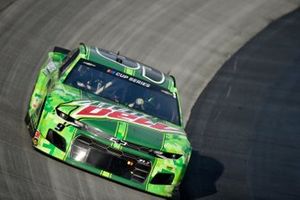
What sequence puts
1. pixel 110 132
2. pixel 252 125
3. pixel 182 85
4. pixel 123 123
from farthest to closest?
pixel 182 85 → pixel 252 125 → pixel 123 123 → pixel 110 132

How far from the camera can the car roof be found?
12.1 m

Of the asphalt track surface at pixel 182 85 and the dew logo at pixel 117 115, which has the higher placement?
the dew logo at pixel 117 115

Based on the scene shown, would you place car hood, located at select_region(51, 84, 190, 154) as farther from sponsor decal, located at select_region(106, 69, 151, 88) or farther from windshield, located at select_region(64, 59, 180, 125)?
sponsor decal, located at select_region(106, 69, 151, 88)

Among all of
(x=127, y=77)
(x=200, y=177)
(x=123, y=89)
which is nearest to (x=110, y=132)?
(x=123, y=89)

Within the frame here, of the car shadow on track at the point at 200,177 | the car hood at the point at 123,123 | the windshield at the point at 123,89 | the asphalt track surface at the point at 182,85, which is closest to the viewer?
the car hood at the point at 123,123

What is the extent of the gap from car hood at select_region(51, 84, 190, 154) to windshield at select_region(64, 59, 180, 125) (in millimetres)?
371

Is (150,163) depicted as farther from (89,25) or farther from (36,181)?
(89,25)

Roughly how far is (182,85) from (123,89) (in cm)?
496

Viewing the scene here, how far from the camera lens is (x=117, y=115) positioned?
1057 cm

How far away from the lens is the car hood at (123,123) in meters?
10.3

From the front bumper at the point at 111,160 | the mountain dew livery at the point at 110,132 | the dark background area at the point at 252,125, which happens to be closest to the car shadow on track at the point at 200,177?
the dark background area at the point at 252,125

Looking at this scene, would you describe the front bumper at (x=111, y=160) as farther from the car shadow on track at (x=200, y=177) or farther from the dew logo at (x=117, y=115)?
the car shadow on track at (x=200, y=177)

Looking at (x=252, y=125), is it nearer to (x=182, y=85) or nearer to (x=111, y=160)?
(x=182, y=85)

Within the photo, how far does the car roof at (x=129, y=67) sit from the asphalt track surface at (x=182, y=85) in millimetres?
1461
